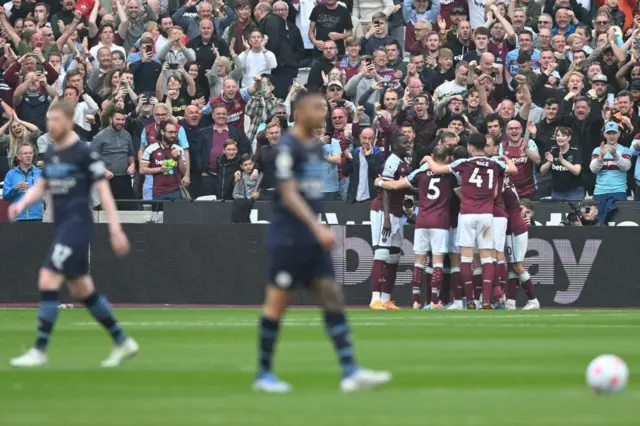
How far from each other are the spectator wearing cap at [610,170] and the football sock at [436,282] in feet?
11.4

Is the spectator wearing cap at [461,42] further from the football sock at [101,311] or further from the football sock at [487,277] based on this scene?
the football sock at [101,311]

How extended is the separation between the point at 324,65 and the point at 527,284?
709 cm

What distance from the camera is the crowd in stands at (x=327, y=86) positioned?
25.5 m

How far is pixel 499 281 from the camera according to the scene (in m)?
23.4

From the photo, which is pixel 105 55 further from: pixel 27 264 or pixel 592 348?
pixel 592 348

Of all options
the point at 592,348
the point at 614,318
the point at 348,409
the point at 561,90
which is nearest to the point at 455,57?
the point at 561,90

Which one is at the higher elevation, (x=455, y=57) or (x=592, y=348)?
(x=455, y=57)

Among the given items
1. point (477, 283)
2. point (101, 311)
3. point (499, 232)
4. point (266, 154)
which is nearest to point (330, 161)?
point (266, 154)

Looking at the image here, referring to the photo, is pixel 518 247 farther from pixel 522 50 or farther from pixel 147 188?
pixel 147 188

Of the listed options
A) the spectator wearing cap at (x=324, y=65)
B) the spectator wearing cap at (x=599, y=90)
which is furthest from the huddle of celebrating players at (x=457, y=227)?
the spectator wearing cap at (x=324, y=65)

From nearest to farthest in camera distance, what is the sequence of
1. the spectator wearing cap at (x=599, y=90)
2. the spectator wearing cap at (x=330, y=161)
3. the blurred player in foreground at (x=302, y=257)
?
the blurred player in foreground at (x=302, y=257) → the spectator wearing cap at (x=330, y=161) → the spectator wearing cap at (x=599, y=90)

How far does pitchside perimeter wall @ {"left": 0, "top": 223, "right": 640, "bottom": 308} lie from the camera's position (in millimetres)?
25062

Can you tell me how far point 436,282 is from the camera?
23.4 meters

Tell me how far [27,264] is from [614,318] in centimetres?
1065
